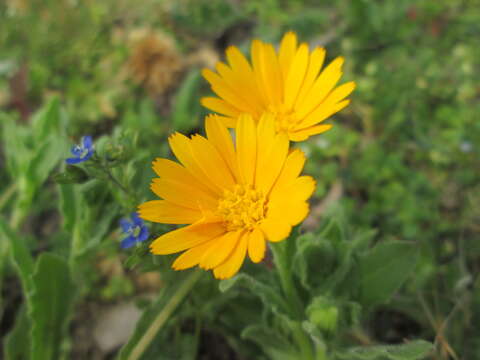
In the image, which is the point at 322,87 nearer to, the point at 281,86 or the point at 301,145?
the point at 281,86

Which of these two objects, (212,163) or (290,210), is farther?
(212,163)

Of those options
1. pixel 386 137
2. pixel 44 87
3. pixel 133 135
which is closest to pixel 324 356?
pixel 133 135

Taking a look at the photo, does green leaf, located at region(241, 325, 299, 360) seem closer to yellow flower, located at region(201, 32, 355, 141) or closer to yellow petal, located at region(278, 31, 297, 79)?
yellow flower, located at region(201, 32, 355, 141)

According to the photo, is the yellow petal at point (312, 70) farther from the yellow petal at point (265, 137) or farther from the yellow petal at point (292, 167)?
the yellow petal at point (292, 167)

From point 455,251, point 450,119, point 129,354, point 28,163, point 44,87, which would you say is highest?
point 44,87

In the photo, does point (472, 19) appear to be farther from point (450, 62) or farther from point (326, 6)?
point (326, 6)

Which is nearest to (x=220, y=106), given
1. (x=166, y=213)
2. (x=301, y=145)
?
(x=166, y=213)

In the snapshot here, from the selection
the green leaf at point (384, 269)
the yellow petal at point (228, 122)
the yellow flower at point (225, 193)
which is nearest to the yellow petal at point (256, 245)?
the yellow flower at point (225, 193)

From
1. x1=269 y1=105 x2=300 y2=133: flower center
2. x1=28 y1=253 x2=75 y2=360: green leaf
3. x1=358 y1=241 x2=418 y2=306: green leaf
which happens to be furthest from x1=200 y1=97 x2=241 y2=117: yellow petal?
x1=28 y1=253 x2=75 y2=360: green leaf
